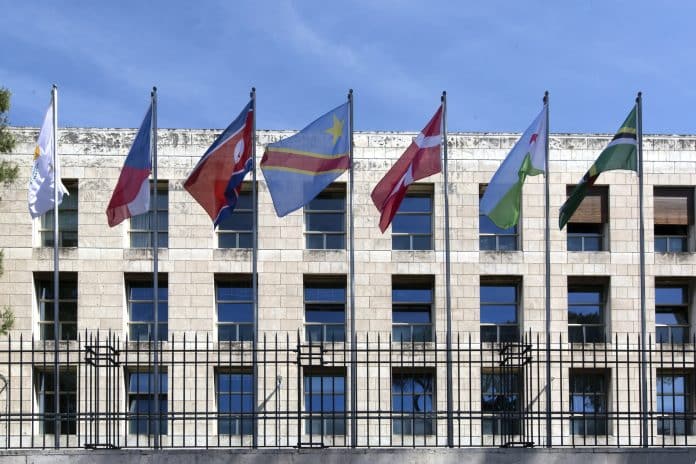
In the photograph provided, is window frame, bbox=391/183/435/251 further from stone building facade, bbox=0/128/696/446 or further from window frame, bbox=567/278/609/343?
window frame, bbox=567/278/609/343

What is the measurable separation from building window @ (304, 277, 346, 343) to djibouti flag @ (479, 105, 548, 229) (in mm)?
11688

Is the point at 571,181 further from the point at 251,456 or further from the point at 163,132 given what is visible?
the point at 251,456

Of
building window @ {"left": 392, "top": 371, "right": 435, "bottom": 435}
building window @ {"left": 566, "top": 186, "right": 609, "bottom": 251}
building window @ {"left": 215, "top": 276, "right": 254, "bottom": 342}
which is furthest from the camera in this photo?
building window @ {"left": 566, "top": 186, "right": 609, "bottom": 251}

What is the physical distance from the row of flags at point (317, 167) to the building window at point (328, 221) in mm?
11237

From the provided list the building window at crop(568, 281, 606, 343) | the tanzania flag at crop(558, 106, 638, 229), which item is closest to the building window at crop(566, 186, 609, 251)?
the building window at crop(568, 281, 606, 343)

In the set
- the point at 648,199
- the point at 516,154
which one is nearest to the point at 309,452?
the point at 516,154

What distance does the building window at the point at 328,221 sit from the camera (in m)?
36.1

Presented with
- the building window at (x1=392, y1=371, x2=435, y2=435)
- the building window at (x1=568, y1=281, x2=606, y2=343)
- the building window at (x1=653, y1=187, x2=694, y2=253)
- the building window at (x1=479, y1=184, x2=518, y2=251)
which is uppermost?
the building window at (x1=653, y1=187, x2=694, y2=253)

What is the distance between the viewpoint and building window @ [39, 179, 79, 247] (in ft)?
117

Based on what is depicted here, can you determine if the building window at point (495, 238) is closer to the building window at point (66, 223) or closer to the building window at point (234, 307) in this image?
the building window at point (234, 307)

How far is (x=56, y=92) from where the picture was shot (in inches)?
1048

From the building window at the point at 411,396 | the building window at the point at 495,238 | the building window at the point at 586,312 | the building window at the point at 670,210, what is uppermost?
the building window at the point at 670,210

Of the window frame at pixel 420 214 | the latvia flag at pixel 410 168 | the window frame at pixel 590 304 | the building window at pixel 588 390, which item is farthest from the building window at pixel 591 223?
the latvia flag at pixel 410 168

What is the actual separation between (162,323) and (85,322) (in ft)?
6.78
